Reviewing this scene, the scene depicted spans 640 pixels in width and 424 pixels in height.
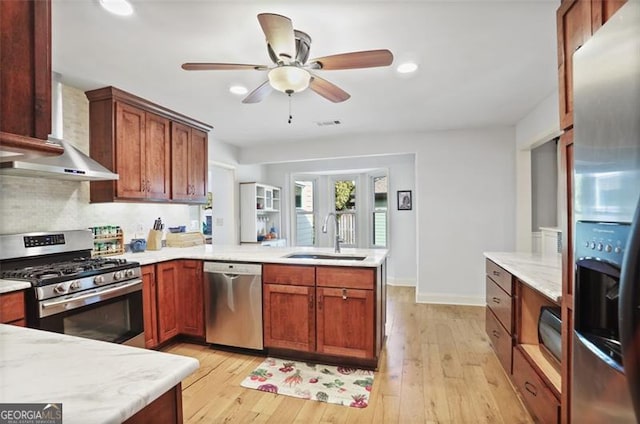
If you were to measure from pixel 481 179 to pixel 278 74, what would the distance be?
11.2 feet

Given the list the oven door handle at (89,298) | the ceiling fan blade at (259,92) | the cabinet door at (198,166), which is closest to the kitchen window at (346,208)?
the cabinet door at (198,166)

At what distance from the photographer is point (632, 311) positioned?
674 mm

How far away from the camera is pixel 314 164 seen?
6.07m

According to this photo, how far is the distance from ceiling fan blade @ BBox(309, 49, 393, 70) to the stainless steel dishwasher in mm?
1724

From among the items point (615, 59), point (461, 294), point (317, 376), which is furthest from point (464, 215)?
point (615, 59)

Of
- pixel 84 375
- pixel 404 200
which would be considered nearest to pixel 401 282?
pixel 404 200

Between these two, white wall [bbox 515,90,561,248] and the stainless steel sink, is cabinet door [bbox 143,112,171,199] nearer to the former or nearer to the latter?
the stainless steel sink

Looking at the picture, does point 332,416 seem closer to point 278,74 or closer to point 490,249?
point 278,74

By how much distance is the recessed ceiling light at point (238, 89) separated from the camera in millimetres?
2857

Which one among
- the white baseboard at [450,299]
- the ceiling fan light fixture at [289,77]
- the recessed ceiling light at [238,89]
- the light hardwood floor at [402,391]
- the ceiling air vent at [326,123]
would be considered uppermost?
the ceiling air vent at [326,123]

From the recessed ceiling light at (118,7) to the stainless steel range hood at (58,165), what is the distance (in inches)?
40.1

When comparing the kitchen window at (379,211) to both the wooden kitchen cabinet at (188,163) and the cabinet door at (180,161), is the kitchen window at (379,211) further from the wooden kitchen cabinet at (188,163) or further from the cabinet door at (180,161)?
the cabinet door at (180,161)

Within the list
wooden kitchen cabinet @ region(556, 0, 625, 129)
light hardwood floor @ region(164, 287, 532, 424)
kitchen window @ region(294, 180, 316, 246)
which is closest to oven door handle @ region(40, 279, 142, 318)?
light hardwood floor @ region(164, 287, 532, 424)

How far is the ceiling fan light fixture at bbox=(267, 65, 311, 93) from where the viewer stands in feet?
6.48
